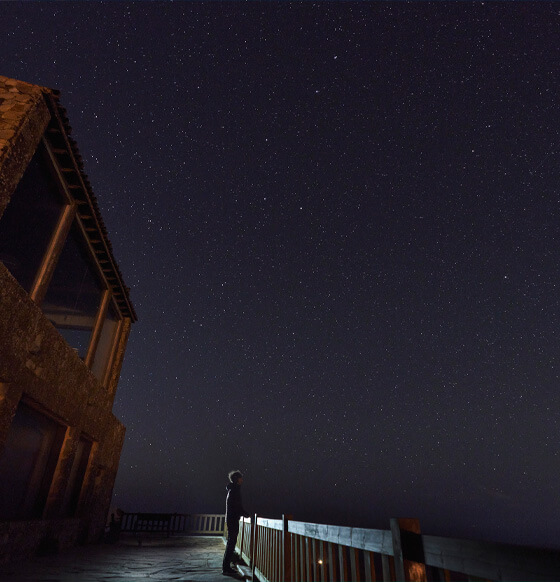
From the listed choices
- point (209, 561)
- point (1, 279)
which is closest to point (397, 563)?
point (1, 279)

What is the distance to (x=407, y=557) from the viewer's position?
7.27ft

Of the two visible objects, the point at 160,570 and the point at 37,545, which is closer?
the point at 160,570

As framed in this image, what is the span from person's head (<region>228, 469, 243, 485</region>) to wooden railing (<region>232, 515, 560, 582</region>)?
9.92 ft

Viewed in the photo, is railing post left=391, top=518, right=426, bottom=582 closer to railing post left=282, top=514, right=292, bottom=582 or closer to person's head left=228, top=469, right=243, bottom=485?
railing post left=282, top=514, right=292, bottom=582

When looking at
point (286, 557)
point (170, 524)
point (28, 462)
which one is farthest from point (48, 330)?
point (170, 524)

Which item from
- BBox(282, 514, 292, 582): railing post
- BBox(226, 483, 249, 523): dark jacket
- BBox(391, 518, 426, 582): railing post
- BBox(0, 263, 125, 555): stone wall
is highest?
BBox(0, 263, 125, 555): stone wall

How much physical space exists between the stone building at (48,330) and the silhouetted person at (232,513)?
141 inches

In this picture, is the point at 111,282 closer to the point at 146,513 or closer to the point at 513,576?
the point at 146,513

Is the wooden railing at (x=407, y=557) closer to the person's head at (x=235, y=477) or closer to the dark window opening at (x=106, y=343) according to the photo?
the person's head at (x=235, y=477)

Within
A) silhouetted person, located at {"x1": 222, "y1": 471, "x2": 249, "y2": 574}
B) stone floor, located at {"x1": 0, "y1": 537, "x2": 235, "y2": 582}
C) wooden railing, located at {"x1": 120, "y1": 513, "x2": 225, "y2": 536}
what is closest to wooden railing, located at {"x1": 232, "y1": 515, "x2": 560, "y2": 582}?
silhouetted person, located at {"x1": 222, "y1": 471, "x2": 249, "y2": 574}

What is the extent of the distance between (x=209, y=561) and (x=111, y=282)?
24.1ft

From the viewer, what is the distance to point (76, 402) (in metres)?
8.91

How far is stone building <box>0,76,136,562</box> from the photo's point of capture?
20.3 feet

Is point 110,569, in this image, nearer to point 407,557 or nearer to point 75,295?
point 75,295
